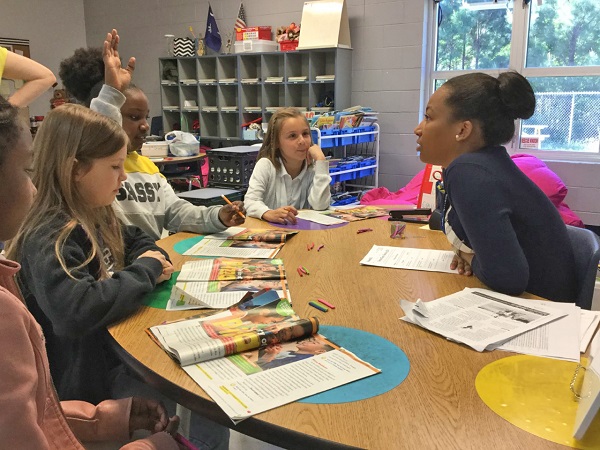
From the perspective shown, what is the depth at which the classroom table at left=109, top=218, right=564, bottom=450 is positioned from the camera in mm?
748

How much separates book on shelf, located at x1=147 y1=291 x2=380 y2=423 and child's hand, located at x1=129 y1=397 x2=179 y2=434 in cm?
16

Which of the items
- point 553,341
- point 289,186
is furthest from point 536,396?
point 289,186

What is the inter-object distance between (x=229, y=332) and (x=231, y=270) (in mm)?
440

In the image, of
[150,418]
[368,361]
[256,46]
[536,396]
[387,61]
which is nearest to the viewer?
[536,396]

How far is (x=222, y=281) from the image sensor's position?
139 centimetres

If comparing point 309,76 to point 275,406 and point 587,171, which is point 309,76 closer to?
point 587,171

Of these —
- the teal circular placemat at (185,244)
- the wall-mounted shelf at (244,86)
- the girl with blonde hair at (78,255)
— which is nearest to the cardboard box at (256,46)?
the wall-mounted shelf at (244,86)

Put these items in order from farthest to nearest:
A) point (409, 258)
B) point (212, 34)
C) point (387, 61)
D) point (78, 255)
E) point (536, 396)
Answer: point (212, 34)
point (387, 61)
point (409, 258)
point (78, 255)
point (536, 396)

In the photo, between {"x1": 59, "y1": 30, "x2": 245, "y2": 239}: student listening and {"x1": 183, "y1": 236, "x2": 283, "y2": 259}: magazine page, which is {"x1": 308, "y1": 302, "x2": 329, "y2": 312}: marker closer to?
{"x1": 183, "y1": 236, "x2": 283, "y2": 259}: magazine page

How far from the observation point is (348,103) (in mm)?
5227

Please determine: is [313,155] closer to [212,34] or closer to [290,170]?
[290,170]

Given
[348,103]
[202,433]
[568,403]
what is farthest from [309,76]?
[568,403]

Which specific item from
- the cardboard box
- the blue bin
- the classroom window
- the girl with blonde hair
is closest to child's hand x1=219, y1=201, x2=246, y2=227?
the girl with blonde hair

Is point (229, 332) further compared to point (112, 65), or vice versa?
point (112, 65)
